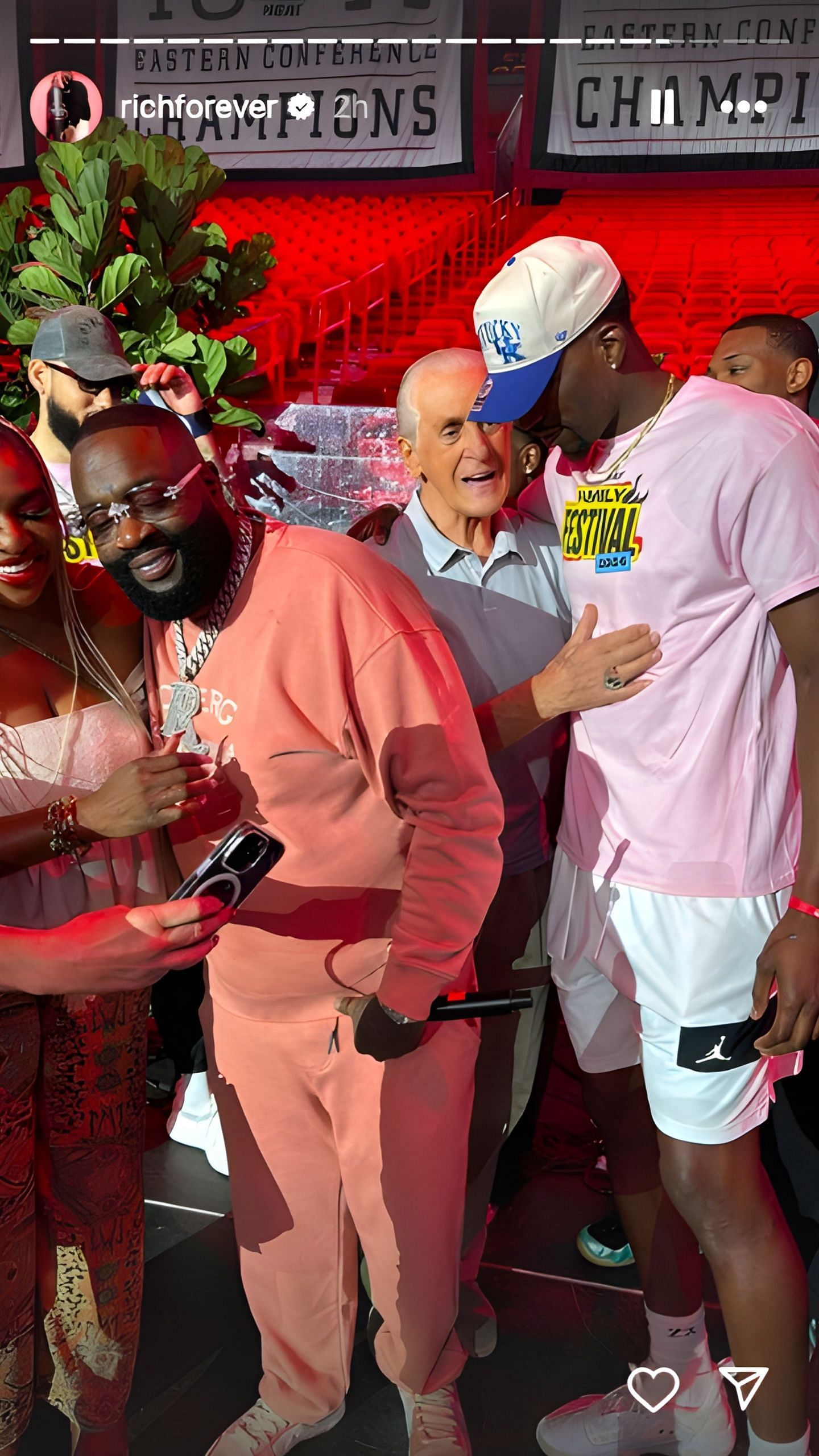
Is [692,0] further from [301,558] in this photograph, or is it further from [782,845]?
[782,845]

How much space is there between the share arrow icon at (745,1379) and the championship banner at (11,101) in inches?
84.4

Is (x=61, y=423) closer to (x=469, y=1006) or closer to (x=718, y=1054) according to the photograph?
(x=469, y=1006)

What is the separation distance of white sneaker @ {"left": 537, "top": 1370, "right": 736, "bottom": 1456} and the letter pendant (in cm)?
114

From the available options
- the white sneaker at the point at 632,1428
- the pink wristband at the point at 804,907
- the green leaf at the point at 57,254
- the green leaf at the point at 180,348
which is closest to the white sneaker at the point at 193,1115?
the white sneaker at the point at 632,1428

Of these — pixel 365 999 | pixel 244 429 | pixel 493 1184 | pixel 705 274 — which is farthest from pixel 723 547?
pixel 705 274

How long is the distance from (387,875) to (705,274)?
101 inches

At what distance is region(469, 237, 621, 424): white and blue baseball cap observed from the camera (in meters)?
1.33

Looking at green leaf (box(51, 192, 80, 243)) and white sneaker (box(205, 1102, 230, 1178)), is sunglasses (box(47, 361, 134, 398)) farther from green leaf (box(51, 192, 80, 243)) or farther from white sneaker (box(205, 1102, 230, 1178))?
white sneaker (box(205, 1102, 230, 1178))

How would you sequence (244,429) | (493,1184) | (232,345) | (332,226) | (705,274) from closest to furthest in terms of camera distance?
(232,345), (493,1184), (244,429), (332,226), (705,274)

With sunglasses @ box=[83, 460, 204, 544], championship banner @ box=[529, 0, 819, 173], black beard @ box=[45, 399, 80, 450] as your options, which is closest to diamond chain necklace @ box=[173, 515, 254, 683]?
sunglasses @ box=[83, 460, 204, 544]

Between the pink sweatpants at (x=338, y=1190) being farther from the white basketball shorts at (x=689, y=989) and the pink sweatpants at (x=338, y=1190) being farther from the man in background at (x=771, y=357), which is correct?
the man in background at (x=771, y=357)

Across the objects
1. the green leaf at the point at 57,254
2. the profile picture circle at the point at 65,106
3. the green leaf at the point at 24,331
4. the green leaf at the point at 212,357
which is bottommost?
the green leaf at the point at 212,357

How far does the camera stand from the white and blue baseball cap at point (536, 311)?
1.33 meters

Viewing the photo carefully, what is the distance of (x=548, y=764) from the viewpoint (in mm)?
1682
